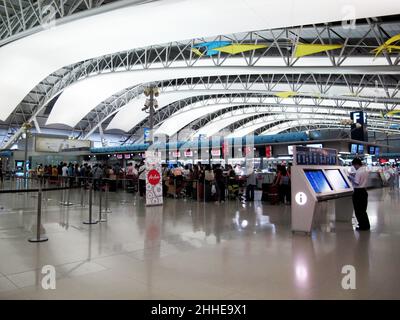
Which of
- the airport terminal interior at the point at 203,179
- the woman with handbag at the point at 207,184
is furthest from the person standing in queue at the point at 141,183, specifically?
the woman with handbag at the point at 207,184

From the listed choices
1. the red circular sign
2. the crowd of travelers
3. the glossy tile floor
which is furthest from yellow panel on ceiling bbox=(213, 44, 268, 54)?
the glossy tile floor

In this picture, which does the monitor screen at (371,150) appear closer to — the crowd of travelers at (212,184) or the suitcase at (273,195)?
the crowd of travelers at (212,184)

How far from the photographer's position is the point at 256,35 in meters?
17.6

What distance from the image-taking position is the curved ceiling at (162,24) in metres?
11.7

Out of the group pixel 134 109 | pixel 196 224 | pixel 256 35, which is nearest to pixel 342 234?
pixel 196 224

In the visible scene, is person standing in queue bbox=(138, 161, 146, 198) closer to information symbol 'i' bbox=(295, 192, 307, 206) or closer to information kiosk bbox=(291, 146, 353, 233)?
information kiosk bbox=(291, 146, 353, 233)

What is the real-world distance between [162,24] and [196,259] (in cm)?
1270

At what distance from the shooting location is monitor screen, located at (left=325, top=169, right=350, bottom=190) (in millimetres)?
7380

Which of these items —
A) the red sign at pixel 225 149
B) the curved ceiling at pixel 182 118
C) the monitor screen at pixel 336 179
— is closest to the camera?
the monitor screen at pixel 336 179

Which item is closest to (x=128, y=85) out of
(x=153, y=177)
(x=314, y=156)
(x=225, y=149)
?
(x=225, y=149)

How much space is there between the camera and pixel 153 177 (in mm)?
10312

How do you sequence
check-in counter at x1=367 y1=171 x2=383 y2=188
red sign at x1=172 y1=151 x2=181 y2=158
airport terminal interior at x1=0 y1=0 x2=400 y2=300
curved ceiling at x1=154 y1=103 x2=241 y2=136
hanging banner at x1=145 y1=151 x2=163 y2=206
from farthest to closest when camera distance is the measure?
curved ceiling at x1=154 y1=103 x2=241 y2=136 < red sign at x1=172 y1=151 x2=181 y2=158 < check-in counter at x1=367 y1=171 x2=383 y2=188 < hanging banner at x1=145 y1=151 x2=163 y2=206 < airport terminal interior at x1=0 y1=0 x2=400 y2=300

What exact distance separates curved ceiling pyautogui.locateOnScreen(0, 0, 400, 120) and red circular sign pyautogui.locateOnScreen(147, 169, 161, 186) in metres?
7.05

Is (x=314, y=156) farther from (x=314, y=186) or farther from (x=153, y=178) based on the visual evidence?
(x=153, y=178)
